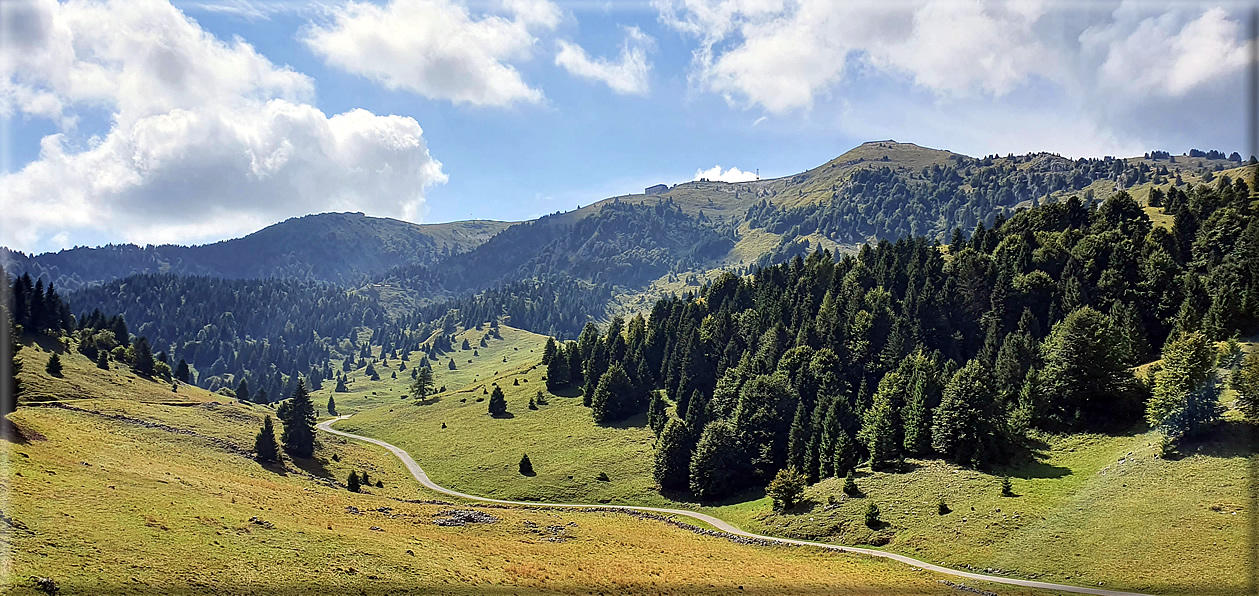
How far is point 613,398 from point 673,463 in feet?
115

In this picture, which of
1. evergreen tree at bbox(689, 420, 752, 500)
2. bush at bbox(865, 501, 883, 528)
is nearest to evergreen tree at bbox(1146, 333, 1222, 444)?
bush at bbox(865, 501, 883, 528)

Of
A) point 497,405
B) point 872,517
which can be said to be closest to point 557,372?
point 497,405

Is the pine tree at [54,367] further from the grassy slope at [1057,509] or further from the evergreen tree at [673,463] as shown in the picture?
the evergreen tree at [673,463]

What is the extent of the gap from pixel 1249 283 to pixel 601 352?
4707 inches

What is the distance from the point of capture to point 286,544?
131ft

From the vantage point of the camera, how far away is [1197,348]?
65.2 metres

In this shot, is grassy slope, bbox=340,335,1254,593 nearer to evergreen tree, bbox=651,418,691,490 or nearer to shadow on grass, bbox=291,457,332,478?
evergreen tree, bbox=651,418,691,490

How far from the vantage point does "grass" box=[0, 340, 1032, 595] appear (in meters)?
31.8

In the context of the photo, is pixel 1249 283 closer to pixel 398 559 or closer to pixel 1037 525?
pixel 1037 525

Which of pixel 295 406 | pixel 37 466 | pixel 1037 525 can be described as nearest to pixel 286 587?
pixel 37 466

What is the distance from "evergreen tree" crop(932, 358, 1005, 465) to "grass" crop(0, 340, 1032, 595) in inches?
1136

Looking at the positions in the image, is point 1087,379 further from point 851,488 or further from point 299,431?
point 299,431

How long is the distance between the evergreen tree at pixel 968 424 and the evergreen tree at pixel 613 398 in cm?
6814

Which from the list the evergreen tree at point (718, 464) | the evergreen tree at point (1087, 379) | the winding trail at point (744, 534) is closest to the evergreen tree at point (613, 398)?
the evergreen tree at point (718, 464)
